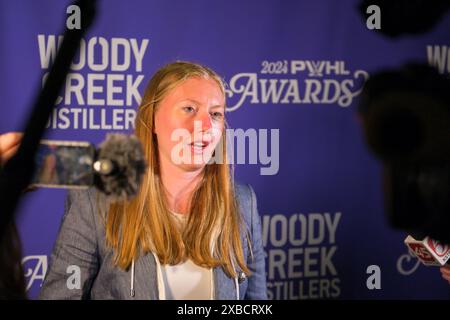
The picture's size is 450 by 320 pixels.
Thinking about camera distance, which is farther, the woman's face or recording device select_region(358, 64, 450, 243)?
recording device select_region(358, 64, 450, 243)

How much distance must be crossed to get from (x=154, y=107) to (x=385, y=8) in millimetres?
827

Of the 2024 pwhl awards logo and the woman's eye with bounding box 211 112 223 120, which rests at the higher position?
the 2024 pwhl awards logo

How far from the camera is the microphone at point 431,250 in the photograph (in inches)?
67.7

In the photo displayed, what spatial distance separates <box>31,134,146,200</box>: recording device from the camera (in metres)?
1.38

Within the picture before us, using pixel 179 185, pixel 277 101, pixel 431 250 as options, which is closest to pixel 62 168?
pixel 179 185

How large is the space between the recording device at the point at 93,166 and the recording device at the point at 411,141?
2.62 feet

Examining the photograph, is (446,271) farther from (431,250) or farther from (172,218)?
(172,218)

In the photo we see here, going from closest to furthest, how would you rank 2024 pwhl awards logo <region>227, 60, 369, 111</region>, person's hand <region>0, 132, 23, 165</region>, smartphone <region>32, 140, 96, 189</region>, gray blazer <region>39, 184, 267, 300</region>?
smartphone <region>32, 140, 96, 189</region>
person's hand <region>0, 132, 23, 165</region>
gray blazer <region>39, 184, 267, 300</region>
2024 pwhl awards logo <region>227, 60, 369, 111</region>

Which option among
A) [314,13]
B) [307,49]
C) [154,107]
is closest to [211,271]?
[154,107]

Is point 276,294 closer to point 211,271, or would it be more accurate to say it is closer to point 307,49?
point 211,271

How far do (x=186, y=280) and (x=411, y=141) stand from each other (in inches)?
→ 33.7

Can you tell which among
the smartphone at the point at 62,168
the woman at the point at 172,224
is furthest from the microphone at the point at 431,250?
the smartphone at the point at 62,168

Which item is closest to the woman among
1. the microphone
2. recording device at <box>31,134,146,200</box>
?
recording device at <box>31,134,146,200</box>

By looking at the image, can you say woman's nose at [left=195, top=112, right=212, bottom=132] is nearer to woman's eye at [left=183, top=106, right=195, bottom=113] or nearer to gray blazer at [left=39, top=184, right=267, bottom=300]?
woman's eye at [left=183, top=106, right=195, bottom=113]
